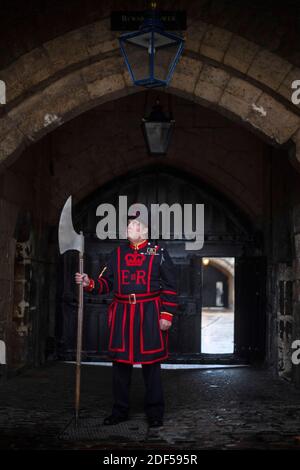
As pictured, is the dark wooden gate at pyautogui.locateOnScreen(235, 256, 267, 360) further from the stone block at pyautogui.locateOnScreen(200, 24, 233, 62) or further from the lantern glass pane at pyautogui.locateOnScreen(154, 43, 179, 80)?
the lantern glass pane at pyautogui.locateOnScreen(154, 43, 179, 80)

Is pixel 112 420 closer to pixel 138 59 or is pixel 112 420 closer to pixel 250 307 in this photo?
pixel 138 59

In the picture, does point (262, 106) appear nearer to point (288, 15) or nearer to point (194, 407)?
point (288, 15)

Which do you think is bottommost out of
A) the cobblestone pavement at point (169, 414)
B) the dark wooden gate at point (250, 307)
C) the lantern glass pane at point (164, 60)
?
the cobblestone pavement at point (169, 414)

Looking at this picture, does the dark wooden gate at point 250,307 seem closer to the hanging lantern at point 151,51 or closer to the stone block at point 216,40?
the stone block at point 216,40

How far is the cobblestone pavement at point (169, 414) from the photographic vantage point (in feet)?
13.3

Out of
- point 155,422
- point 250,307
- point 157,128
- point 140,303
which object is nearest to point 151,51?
point 140,303

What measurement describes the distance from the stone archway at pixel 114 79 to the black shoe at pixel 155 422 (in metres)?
2.35

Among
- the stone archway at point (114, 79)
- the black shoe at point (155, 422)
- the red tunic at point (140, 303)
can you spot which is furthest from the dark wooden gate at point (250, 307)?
the black shoe at point (155, 422)

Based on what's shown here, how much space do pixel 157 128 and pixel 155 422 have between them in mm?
3331

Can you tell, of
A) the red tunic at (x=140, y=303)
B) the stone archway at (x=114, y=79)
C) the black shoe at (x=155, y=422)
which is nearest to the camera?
the black shoe at (x=155, y=422)

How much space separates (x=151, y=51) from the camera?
464 centimetres

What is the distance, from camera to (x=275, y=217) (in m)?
7.98

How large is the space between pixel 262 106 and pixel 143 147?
3.47 m
